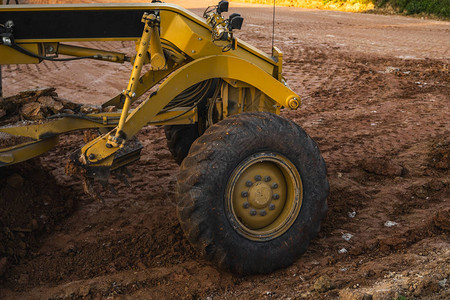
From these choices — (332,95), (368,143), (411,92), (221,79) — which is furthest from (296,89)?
(221,79)

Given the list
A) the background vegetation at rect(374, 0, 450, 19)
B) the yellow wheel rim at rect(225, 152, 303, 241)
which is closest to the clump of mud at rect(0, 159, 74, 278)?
the yellow wheel rim at rect(225, 152, 303, 241)

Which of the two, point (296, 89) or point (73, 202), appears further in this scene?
point (296, 89)

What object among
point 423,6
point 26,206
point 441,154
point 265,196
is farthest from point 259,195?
point 423,6

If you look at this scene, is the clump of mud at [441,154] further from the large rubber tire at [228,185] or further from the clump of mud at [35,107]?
the clump of mud at [35,107]

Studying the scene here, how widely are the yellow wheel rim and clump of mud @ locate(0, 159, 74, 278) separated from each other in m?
2.04

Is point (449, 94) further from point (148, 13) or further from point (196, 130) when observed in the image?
point (148, 13)

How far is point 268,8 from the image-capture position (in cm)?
2628

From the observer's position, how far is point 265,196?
4.38 m

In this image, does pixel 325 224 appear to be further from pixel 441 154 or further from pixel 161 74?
pixel 441 154

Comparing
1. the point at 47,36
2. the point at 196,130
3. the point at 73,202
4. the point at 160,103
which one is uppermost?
the point at 47,36

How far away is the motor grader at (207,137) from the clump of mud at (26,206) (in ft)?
2.60

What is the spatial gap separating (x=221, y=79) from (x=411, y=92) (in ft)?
22.4

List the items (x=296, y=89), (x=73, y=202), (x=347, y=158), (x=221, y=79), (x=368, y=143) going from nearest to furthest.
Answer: (x=221, y=79)
(x=73, y=202)
(x=347, y=158)
(x=368, y=143)
(x=296, y=89)

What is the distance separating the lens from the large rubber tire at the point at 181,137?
19.7 ft
